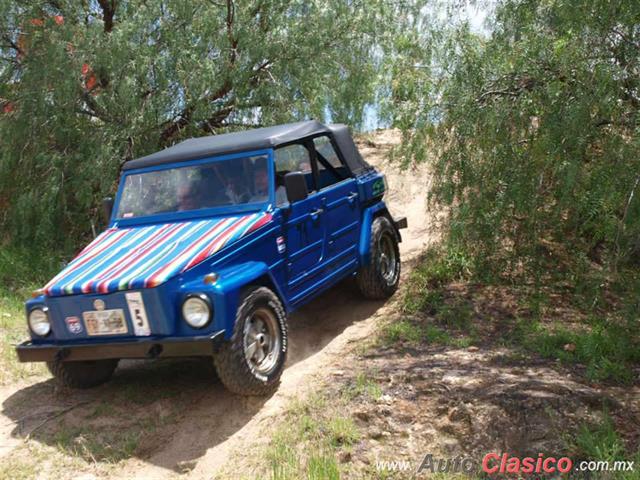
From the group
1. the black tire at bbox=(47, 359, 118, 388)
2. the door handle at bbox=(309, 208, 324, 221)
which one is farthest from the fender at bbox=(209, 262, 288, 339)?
the black tire at bbox=(47, 359, 118, 388)

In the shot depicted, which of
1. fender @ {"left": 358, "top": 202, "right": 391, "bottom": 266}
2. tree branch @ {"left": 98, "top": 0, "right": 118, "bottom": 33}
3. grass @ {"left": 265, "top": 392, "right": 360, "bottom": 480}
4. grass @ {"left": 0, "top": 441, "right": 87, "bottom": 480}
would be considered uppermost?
tree branch @ {"left": 98, "top": 0, "right": 118, "bottom": 33}

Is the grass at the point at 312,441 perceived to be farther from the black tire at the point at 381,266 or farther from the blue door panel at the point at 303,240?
the black tire at the point at 381,266

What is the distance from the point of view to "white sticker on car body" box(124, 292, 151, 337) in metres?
4.16

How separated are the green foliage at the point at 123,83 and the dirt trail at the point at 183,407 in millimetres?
3732

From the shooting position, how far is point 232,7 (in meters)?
9.11

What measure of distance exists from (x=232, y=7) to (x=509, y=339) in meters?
6.18

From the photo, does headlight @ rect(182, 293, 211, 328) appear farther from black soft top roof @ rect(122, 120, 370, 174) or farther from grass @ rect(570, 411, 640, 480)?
grass @ rect(570, 411, 640, 480)

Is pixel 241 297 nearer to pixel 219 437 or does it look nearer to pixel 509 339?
pixel 219 437

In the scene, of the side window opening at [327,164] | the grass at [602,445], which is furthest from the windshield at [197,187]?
the grass at [602,445]

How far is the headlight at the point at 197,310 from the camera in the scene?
4.09m

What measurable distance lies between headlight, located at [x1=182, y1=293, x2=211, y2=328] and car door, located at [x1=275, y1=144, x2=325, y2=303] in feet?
3.78

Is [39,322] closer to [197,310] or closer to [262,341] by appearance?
[197,310]

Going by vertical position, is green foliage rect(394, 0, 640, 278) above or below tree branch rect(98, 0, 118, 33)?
below

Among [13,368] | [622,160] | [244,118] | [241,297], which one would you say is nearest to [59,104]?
[244,118]
